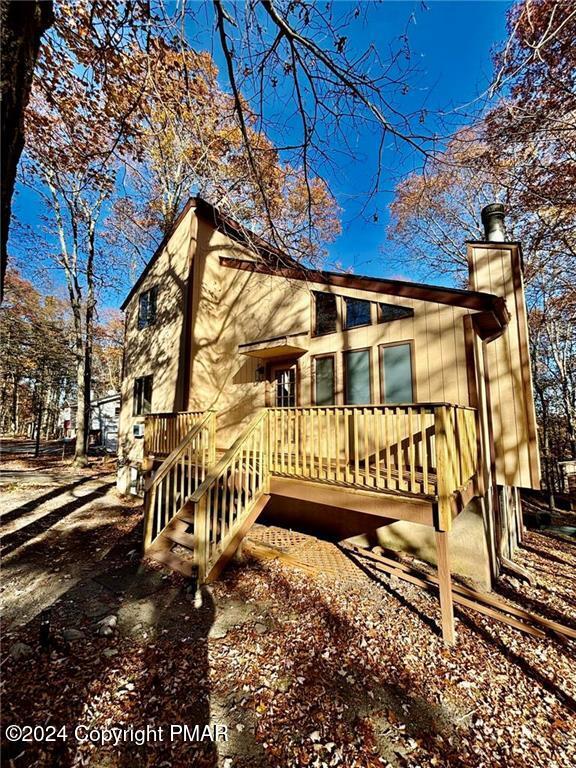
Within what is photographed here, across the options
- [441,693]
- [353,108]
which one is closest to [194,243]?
[353,108]

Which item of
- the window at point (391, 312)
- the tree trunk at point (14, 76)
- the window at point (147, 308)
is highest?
the window at point (147, 308)

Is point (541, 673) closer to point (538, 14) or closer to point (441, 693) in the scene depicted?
point (441, 693)

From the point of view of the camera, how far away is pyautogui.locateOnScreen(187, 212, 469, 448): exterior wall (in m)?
5.58

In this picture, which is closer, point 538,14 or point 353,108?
point 353,108

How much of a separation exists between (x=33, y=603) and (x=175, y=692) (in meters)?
2.50

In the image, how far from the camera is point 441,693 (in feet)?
10.3

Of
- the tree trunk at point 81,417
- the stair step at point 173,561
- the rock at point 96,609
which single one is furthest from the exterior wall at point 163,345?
the rock at point 96,609

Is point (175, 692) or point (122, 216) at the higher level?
point (122, 216)

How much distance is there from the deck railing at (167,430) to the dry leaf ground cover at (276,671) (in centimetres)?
286

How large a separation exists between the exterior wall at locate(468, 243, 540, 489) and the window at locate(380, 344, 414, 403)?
1.73m

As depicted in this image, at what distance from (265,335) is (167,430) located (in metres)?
3.47

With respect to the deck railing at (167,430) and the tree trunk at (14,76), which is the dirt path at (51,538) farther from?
the tree trunk at (14,76)

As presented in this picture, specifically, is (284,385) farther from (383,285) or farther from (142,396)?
(142,396)

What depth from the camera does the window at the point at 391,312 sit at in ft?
19.9
